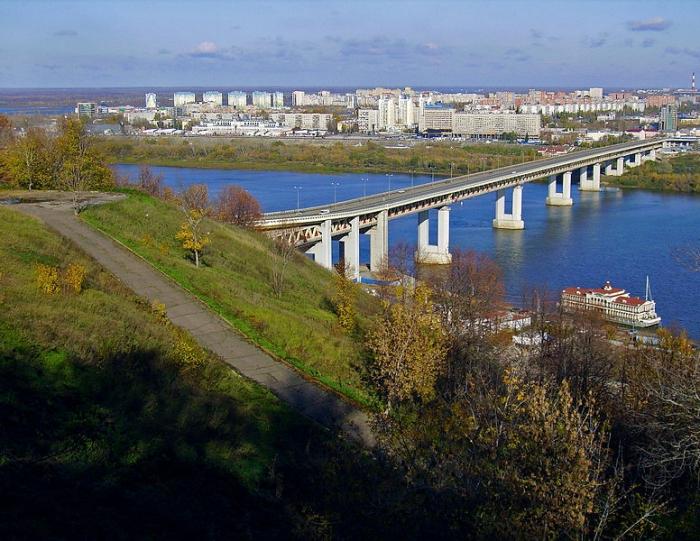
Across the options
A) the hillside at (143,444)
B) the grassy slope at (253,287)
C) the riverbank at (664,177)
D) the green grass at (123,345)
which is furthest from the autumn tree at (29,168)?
the riverbank at (664,177)

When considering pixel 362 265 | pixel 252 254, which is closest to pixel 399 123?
pixel 362 265

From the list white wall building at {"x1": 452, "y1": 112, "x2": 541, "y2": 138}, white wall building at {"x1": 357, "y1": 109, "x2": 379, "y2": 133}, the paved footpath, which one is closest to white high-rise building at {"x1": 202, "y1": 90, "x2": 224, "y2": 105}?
white wall building at {"x1": 357, "y1": 109, "x2": 379, "y2": 133}

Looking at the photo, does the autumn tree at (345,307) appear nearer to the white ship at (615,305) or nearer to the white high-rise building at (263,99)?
the white ship at (615,305)

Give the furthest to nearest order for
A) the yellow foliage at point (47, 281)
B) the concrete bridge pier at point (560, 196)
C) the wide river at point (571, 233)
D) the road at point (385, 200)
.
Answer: the concrete bridge pier at point (560, 196) → the road at point (385, 200) → the wide river at point (571, 233) → the yellow foliage at point (47, 281)

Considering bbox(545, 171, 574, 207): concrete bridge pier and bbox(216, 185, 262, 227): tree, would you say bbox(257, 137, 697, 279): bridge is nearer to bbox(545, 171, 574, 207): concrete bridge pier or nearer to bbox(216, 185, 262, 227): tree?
bbox(545, 171, 574, 207): concrete bridge pier

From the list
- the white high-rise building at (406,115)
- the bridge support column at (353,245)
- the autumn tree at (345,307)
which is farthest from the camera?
the white high-rise building at (406,115)

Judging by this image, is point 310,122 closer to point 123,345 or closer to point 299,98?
point 299,98
